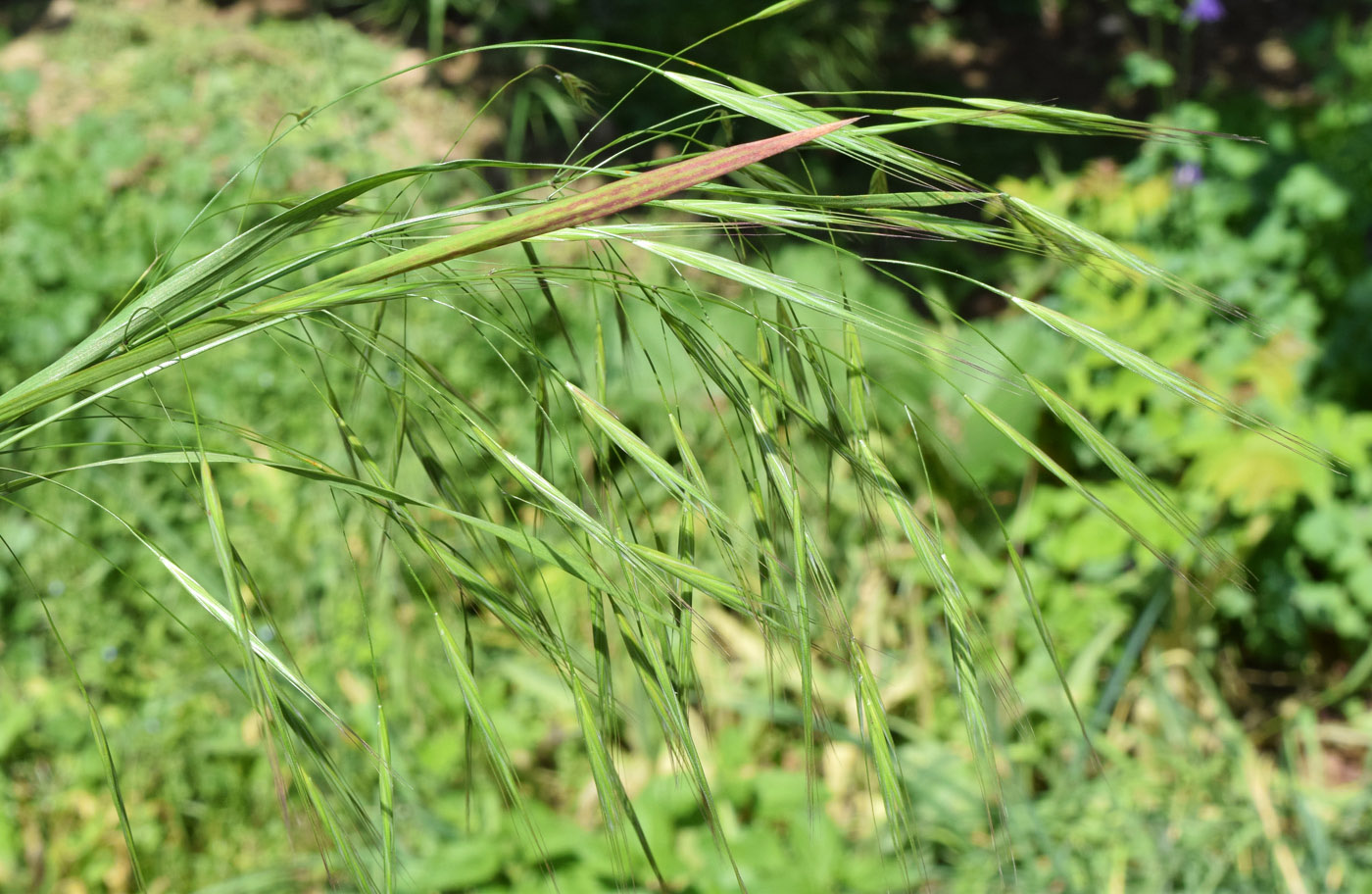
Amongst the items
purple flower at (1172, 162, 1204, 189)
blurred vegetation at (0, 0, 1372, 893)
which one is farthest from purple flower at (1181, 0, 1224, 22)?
purple flower at (1172, 162, 1204, 189)

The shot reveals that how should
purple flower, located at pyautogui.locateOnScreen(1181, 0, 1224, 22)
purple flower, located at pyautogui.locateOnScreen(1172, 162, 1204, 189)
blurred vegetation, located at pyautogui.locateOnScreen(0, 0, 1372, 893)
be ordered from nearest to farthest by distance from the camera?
1. blurred vegetation, located at pyautogui.locateOnScreen(0, 0, 1372, 893)
2. purple flower, located at pyautogui.locateOnScreen(1181, 0, 1224, 22)
3. purple flower, located at pyautogui.locateOnScreen(1172, 162, 1204, 189)

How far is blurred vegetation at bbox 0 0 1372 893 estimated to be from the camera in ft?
6.79

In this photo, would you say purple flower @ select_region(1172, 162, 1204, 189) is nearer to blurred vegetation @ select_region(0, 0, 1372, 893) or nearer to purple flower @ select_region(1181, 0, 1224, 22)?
blurred vegetation @ select_region(0, 0, 1372, 893)

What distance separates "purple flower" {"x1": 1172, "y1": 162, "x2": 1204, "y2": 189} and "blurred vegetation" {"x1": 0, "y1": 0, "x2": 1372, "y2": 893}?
15 mm

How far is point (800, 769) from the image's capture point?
2.53 metres

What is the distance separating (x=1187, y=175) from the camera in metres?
3.30

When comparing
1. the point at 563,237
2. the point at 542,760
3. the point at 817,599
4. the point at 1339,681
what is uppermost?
the point at 563,237

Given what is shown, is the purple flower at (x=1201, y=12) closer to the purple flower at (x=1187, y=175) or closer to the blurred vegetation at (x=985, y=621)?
the blurred vegetation at (x=985, y=621)

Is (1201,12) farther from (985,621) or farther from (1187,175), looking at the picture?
(985,621)

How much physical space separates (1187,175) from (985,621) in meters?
1.65

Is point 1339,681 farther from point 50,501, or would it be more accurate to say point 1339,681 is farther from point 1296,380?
point 50,501

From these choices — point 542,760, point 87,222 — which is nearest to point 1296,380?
point 542,760

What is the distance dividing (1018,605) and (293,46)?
4.49 m

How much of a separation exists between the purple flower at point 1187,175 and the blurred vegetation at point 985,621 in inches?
0.6
